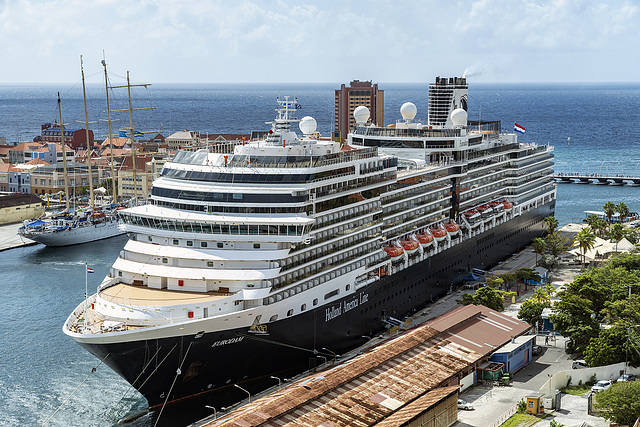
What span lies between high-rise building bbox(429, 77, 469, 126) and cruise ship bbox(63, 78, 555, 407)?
Result: 78.4 ft

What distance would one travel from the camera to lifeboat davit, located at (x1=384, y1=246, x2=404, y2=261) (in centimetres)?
5459

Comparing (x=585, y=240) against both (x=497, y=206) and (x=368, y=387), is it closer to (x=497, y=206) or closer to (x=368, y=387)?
(x=497, y=206)

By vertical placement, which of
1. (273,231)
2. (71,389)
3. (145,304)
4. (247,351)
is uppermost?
(273,231)

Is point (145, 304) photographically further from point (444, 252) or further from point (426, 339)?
point (444, 252)

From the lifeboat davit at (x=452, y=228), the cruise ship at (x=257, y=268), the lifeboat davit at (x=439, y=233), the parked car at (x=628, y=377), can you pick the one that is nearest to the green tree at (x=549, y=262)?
the lifeboat davit at (x=452, y=228)

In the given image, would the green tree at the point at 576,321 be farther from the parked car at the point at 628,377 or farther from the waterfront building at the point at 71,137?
the waterfront building at the point at 71,137

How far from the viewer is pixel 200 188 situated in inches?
1775

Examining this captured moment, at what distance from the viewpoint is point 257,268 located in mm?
42375

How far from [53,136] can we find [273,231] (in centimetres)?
15447

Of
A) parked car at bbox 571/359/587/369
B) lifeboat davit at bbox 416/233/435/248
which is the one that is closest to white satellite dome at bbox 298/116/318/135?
lifeboat davit at bbox 416/233/435/248

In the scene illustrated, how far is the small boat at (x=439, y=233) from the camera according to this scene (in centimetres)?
6131

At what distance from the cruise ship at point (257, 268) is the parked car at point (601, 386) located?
15421 millimetres

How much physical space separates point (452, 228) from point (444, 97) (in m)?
23.7

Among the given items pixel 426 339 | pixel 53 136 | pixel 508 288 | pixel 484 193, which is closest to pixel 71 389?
pixel 426 339
